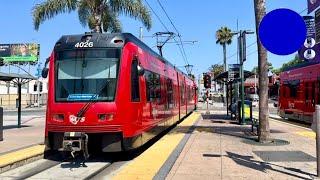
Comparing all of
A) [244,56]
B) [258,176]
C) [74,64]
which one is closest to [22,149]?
[74,64]

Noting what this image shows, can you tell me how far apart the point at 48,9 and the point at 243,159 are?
17724 mm

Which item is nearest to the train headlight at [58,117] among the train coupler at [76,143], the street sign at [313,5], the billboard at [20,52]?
the train coupler at [76,143]

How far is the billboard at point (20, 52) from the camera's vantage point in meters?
98.7

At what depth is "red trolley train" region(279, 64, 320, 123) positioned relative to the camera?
84.1ft

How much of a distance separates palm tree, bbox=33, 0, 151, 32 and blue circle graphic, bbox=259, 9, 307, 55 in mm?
16681

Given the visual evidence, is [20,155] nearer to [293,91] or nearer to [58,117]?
[58,117]

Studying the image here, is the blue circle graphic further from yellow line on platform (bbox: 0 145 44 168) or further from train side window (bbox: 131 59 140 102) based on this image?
yellow line on platform (bbox: 0 145 44 168)

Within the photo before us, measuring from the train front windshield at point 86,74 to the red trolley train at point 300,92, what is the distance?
43.9 ft

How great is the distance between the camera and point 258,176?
34.7 ft

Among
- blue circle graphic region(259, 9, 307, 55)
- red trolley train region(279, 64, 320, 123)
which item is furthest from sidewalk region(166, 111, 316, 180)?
red trolley train region(279, 64, 320, 123)

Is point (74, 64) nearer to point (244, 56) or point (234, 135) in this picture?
point (234, 135)

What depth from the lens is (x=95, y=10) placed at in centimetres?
2789

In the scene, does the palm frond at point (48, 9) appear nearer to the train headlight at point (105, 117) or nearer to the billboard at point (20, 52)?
the train headlight at point (105, 117)

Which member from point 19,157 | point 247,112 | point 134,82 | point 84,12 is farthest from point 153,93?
point 84,12
